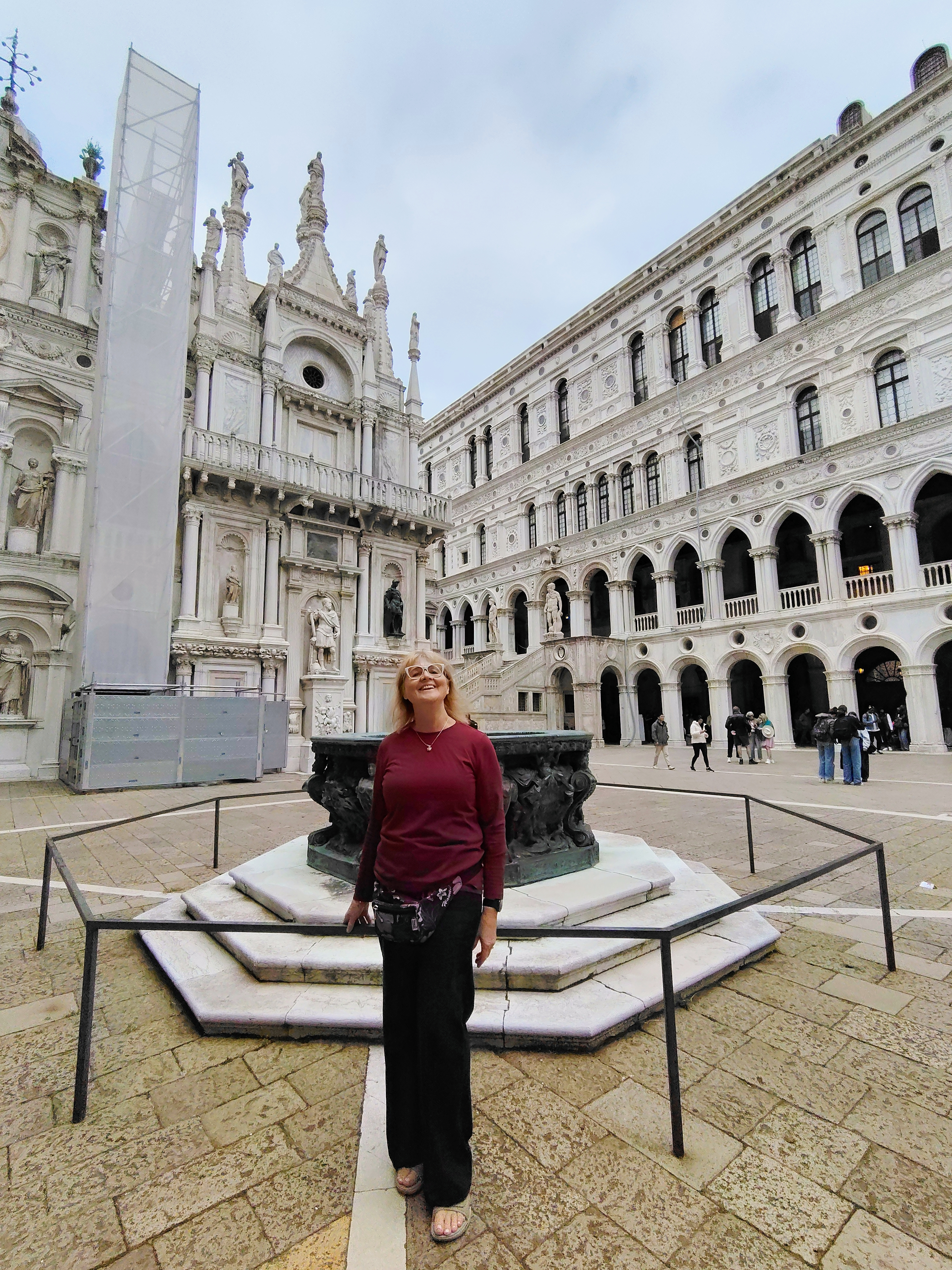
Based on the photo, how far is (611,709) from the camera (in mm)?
28109

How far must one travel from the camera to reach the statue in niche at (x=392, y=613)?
1995 centimetres

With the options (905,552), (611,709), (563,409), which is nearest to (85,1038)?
(905,552)

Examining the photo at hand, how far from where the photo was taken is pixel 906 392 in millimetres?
18500

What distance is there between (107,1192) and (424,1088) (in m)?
1.10

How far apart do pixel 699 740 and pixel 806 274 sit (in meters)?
18.5

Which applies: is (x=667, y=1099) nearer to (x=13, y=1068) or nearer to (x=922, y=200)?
(x=13, y=1068)

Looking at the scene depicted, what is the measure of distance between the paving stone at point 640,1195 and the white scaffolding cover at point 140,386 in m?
13.8

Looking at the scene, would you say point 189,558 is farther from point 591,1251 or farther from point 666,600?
point 666,600

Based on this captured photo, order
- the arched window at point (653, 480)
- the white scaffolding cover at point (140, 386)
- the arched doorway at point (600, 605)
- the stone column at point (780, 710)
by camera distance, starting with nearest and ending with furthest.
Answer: the white scaffolding cover at point (140, 386)
the stone column at point (780, 710)
the arched window at point (653, 480)
the arched doorway at point (600, 605)

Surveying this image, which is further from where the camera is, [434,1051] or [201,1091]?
[201,1091]

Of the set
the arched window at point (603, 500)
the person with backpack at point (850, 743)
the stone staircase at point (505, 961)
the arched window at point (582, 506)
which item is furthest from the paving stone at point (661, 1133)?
the arched window at point (582, 506)

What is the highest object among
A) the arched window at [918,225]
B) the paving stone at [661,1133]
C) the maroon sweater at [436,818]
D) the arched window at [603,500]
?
the arched window at [918,225]

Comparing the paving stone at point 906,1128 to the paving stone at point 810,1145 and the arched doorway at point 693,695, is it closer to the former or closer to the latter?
the paving stone at point 810,1145

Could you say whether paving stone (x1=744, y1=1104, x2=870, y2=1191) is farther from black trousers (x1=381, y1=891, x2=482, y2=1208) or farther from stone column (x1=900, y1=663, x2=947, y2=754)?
stone column (x1=900, y1=663, x2=947, y2=754)
